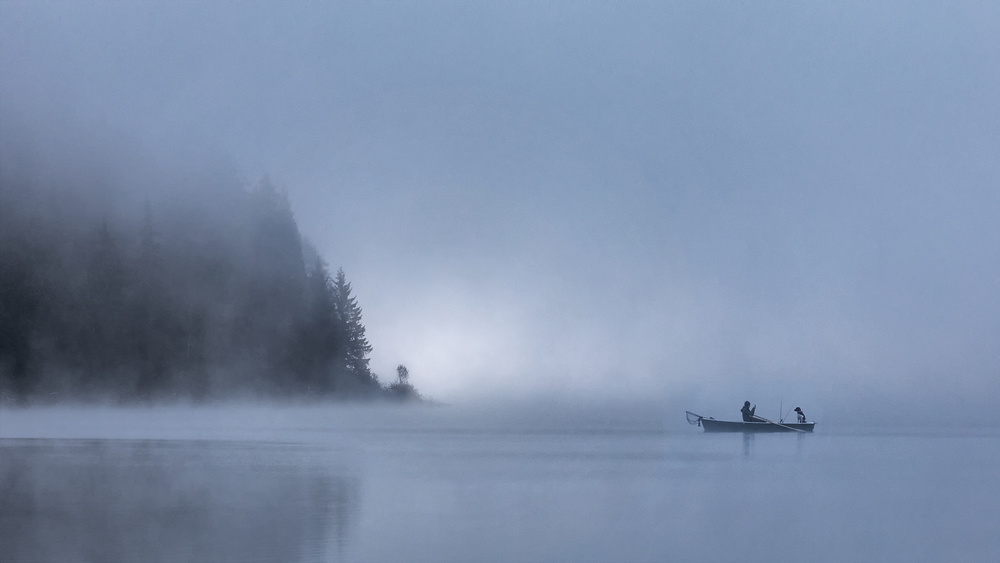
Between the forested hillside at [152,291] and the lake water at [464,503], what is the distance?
1253 centimetres

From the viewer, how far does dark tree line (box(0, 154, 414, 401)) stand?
4909 centimetres

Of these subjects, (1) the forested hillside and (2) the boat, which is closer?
(1) the forested hillside

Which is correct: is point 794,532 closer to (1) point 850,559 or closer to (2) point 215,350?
(1) point 850,559

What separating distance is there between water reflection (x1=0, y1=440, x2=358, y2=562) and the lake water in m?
0.05

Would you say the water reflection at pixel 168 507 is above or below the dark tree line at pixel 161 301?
below

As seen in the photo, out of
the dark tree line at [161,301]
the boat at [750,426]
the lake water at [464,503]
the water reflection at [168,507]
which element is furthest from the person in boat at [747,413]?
the water reflection at [168,507]

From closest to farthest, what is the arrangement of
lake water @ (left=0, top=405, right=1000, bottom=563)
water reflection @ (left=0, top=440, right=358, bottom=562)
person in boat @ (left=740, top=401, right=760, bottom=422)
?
1. water reflection @ (left=0, top=440, right=358, bottom=562)
2. lake water @ (left=0, top=405, right=1000, bottom=563)
3. person in boat @ (left=740, top=401, right=760, bottom=422)

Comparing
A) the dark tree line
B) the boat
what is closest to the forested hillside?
the dark tree line

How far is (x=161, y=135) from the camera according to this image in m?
58.6

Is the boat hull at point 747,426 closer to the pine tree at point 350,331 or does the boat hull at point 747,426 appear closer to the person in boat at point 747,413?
the person in boat at point 747,413

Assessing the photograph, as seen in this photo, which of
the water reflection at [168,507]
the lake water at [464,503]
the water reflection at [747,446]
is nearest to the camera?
the water reflection at [168,507]

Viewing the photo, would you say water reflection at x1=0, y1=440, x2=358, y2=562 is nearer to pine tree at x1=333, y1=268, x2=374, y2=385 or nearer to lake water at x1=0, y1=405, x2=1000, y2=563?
lake water at x1=0, y1=405, x2=1000, y2=563

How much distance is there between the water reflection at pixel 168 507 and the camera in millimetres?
13242

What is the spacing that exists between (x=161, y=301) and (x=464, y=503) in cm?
3808
